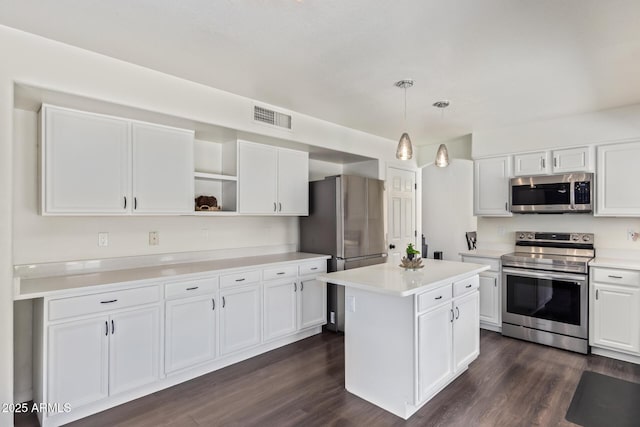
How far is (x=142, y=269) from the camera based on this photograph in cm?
298

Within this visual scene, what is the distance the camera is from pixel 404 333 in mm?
2328

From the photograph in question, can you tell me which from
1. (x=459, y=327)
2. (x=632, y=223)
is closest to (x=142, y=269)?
(x=459, y=327)

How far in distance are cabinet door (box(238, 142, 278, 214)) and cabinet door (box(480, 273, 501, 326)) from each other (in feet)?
8.62

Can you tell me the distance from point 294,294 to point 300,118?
6.24ft

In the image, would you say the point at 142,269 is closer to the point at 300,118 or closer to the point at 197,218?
the point at 197,218

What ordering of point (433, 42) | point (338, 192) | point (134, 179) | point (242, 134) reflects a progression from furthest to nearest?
point (338, 192), point (242, 134), point (134, 179), point (433, 42)

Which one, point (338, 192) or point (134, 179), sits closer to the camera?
point (134, 179)

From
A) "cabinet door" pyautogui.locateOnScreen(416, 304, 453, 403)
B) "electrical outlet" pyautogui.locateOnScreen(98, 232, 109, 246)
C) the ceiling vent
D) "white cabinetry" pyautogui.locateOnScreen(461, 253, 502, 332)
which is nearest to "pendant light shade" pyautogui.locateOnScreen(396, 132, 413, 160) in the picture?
"cabinet door" pyautogui.locateOnScreen(416, 304, 453, 403)

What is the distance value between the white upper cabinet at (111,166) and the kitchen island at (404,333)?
1572mm

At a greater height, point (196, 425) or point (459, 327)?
point (459, 327)

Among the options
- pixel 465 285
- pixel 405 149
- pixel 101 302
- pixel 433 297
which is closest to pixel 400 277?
pixel 433 297

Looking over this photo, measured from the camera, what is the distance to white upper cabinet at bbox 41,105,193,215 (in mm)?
2414

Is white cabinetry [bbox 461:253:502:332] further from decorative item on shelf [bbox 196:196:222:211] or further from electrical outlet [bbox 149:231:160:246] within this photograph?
electrical outlet [bbox 149:231:160:246]

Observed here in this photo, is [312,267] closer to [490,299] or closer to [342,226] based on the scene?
[342,226]
